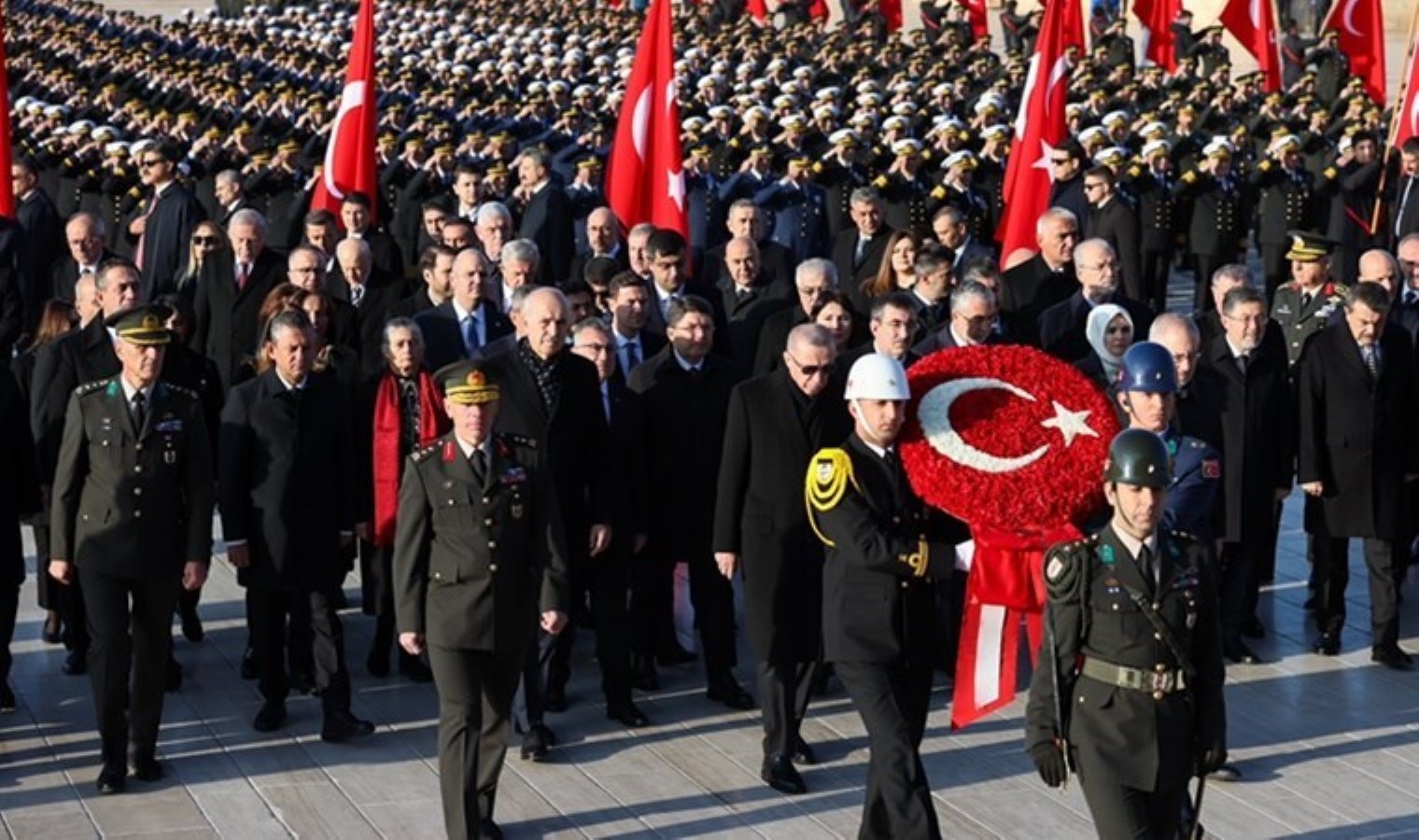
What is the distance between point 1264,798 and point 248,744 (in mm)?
3790

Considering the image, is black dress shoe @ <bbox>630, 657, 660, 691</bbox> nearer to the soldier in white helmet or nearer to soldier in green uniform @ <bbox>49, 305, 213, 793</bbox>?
soldier in green uniform @ <bbox>49, 305, 213, 793</bbox>

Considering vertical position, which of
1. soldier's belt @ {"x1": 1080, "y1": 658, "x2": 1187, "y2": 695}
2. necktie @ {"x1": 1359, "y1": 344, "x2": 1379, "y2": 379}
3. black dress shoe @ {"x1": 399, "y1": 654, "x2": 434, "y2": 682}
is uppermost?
necktie @ {"x1": 1359, "y1": 344, "x2": 1379, "y2": 379}

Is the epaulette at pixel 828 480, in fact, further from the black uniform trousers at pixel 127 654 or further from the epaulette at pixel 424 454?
the black uniform trousers at pixel 127 654

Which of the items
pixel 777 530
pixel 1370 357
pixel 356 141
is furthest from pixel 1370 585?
pixel 356 141

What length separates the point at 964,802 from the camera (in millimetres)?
9211

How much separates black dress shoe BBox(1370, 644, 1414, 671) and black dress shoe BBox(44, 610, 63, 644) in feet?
18.9

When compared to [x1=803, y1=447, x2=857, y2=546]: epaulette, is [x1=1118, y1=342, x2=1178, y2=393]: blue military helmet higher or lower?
higher

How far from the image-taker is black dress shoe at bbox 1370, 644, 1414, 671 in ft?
36.7

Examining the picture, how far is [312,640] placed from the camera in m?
10.3

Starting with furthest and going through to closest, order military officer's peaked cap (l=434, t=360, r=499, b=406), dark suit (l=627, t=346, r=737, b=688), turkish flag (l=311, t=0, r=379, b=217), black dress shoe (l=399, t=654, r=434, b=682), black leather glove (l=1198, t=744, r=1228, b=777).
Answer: turkish flag (l=311, t=0, r=379, b=217) < black dress shoe (l=399, t=654, r=434, b=682) < dark suit (l=627, t=346, r=737, b=688) < military officer's peaked cap (l=434, t=360, r=499, b=406) < black leather glove (l=1198, t=744, r=1228, b=777)

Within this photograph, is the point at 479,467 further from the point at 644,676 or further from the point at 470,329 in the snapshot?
the point at 470,329

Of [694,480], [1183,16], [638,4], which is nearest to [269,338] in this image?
[694,480]

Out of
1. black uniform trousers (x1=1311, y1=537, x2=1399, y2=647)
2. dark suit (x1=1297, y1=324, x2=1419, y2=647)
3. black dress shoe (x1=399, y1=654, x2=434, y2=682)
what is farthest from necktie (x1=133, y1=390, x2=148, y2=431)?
black uniform trousers (x1=1311, y1=537, x2=1399, y2=647)

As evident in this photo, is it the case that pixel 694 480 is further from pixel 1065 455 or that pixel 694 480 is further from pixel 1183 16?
pixel 1183 16
